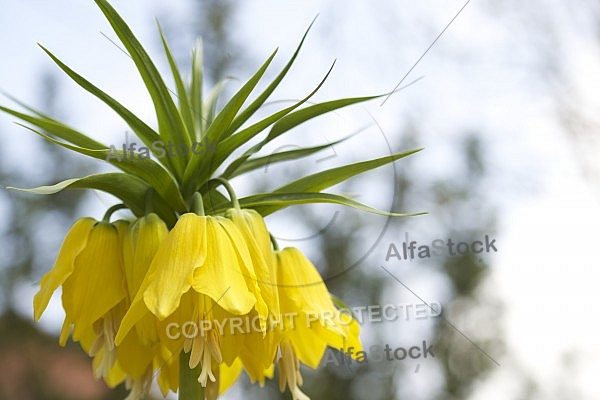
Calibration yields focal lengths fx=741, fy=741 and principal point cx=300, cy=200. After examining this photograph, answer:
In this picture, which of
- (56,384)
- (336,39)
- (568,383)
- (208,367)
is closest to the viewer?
(208,367)

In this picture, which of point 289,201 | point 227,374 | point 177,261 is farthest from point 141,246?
point 227,374

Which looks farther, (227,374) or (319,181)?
(227,374)

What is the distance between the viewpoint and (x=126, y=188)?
0.79 metres

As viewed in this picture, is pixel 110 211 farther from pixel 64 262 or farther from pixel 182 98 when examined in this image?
pixel 182 98

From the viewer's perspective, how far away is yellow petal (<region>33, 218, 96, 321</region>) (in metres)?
0.80

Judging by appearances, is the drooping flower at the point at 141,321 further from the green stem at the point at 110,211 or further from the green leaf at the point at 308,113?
the green leaf at the point at 308,113

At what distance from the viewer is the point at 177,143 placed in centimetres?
82

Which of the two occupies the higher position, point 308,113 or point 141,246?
point 308,113

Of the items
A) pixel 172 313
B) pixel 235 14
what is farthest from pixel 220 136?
pixel 235 14

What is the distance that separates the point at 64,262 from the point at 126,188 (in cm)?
11

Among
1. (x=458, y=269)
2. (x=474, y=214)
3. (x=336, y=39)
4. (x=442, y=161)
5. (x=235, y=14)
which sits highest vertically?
(x=235, y=14)

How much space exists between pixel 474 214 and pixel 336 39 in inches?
58.4

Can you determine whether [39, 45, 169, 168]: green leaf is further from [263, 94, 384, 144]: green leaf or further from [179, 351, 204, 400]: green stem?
[179, 351, 204, 400]: green stem

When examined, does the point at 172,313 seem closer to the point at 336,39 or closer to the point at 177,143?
the point at 177,143
